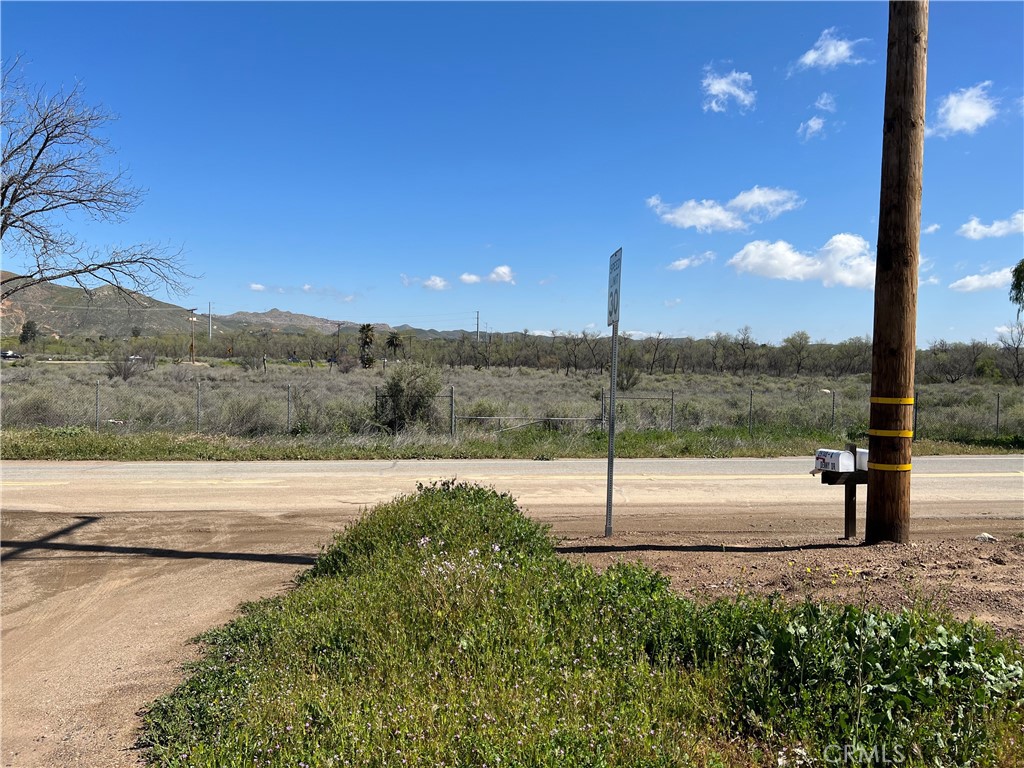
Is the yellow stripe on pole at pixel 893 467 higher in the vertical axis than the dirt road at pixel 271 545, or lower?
higher

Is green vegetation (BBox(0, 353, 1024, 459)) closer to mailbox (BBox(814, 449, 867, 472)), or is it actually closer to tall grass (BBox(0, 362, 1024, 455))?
tall grass (BBox(0, 362, 1024, 455))

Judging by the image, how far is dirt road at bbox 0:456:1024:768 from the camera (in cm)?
458

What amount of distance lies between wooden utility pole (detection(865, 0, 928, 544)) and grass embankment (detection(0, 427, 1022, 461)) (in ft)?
36.2

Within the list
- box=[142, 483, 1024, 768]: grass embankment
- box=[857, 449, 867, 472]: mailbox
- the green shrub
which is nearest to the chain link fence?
the green shrub

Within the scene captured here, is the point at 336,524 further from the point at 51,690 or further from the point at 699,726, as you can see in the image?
the point at 699,726

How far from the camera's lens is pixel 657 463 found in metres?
16.1

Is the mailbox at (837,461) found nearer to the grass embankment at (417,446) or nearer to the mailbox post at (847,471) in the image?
the mailbox post at (847,471)

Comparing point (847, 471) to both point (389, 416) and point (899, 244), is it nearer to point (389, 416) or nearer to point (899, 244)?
point (899, 244)

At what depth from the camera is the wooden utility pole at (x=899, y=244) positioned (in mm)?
6209

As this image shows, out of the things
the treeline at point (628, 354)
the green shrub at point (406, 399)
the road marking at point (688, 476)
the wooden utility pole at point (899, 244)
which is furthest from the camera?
the treeline at point (628, 354)

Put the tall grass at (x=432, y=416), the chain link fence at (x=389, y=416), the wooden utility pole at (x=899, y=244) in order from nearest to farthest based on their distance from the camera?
the wooden utility pole at (x=899, y=244), the tall grass at (x=432, y=416), the chain link fence at (x=389, y=416)

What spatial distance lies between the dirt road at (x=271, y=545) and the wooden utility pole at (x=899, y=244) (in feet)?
3.33

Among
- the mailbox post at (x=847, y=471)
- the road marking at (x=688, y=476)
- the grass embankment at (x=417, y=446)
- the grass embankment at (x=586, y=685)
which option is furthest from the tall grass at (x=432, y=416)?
the grass embankment at (x=586, y=685)

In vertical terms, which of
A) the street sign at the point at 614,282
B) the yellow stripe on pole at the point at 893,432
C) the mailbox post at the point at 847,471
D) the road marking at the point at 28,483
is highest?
the street sign at the point at 614,282
